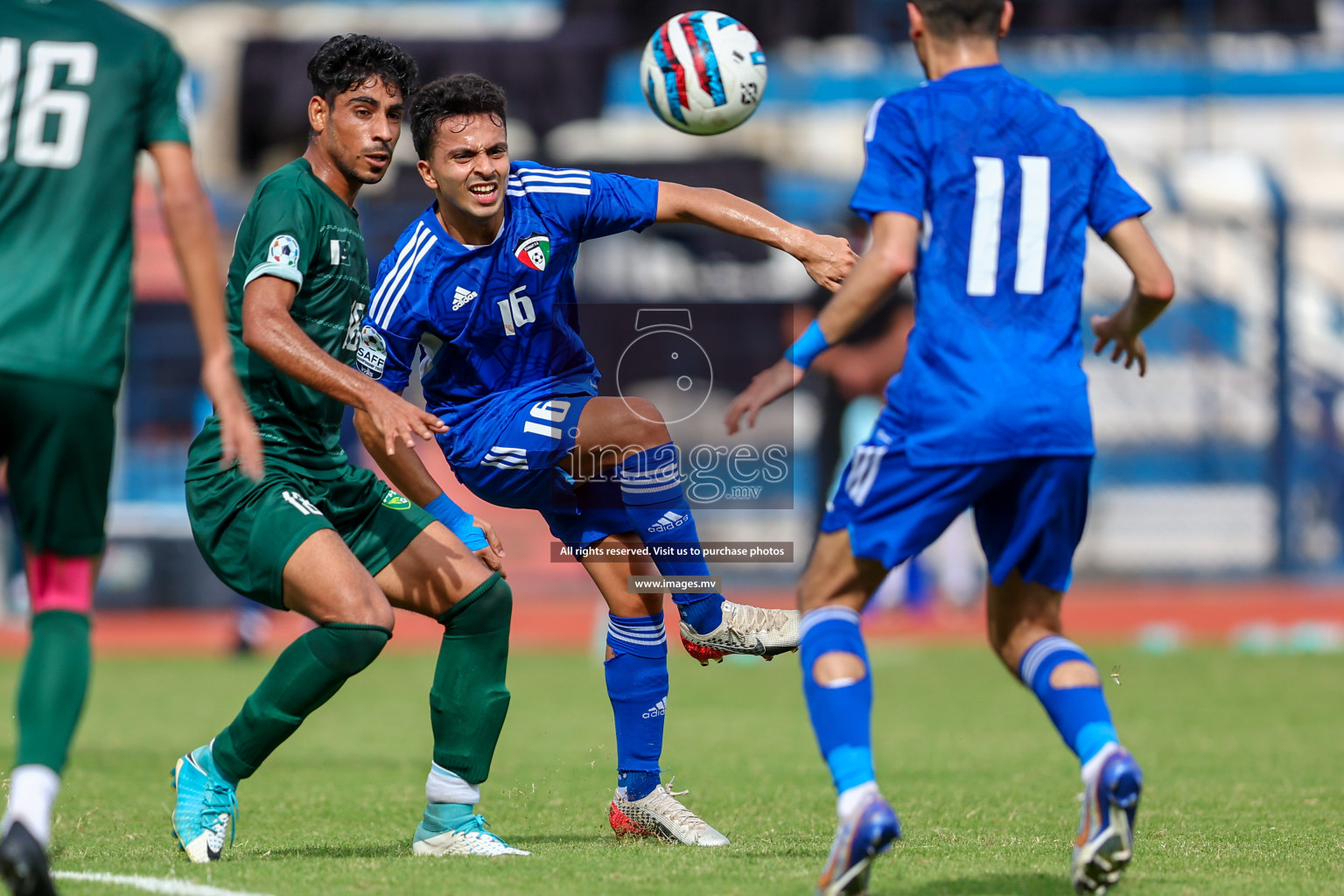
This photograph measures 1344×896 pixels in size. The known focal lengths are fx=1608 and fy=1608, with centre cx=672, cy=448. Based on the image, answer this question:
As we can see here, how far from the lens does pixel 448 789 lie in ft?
17.4

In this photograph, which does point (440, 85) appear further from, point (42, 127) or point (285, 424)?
point (42, 127)

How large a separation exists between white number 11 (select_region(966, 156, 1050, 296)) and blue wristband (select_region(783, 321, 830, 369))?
39cm

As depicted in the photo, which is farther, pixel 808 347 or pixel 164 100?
pixel 808 347

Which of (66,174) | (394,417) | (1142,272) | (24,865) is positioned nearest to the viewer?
(24,865)

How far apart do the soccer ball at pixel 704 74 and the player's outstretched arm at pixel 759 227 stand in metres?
0.38

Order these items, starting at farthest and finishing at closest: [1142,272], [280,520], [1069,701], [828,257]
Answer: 1. [828,257]
2. [280,520]
3. [1142,272]
4. [1069,701]

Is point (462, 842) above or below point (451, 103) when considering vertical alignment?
below

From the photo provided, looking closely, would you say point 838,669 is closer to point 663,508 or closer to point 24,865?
point 663,508

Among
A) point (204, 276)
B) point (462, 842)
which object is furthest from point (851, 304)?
point (462, 842)

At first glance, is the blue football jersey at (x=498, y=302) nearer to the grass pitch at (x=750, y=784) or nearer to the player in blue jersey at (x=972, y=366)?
the grass pitch at (x=750, y=784)

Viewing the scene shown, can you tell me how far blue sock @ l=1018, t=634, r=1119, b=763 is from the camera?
409 centimetres

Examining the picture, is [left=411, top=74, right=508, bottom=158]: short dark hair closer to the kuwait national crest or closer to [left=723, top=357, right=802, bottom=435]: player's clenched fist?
the kuwait national crest

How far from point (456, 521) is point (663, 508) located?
0.76 metres

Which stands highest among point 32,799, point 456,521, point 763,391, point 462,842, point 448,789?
point 763,391
